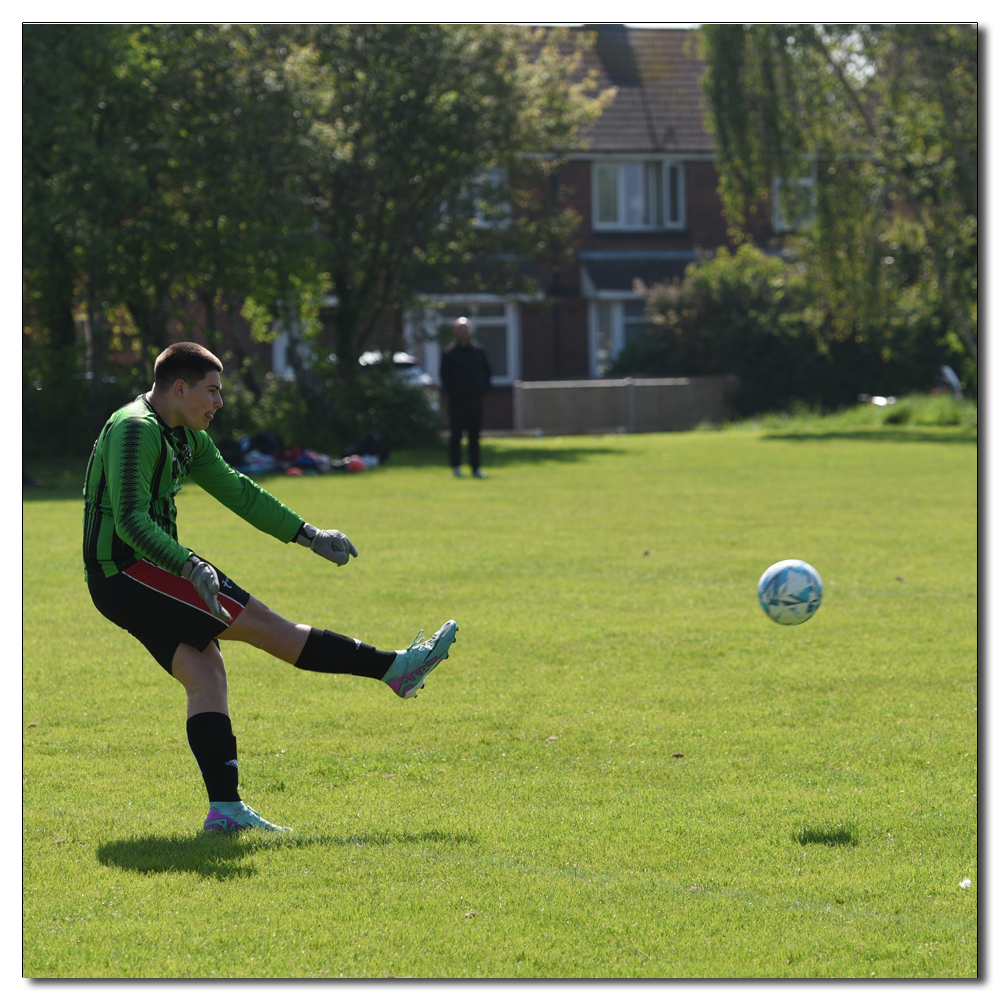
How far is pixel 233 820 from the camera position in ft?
16.1

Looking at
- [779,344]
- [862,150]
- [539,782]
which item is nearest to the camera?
[539,782]

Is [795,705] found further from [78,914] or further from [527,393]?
[527,393]

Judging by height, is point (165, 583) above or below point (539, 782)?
above

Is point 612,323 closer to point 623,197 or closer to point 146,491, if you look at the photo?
point 623,197

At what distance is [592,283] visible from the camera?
3659cm

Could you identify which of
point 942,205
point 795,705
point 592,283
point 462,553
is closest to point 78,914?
point 795,705

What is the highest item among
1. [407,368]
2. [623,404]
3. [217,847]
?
[407,368]

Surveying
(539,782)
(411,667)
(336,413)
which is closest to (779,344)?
(336,413)

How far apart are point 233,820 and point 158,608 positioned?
0.86 m

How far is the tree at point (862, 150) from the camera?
26766 mm

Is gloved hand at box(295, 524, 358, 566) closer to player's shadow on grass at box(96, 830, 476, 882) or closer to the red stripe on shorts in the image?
the red stripe on shorts

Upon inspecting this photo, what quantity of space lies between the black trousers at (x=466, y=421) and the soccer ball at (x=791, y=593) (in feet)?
37.6

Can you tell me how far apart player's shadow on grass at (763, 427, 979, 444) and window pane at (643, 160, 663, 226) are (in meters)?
11.2

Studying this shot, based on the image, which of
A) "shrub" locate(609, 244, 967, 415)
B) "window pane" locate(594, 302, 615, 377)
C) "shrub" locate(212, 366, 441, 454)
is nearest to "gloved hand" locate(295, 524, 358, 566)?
"shrub" locate(212, 366, 441, 454)
